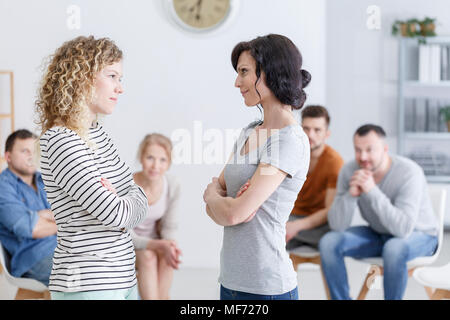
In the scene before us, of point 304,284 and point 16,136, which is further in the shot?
point 304,284

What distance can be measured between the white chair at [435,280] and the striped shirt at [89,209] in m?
0.89

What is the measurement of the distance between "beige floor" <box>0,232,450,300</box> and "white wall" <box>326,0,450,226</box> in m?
1.07

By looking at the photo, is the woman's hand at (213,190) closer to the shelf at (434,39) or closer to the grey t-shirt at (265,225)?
the grey t-shirt at (265,225)

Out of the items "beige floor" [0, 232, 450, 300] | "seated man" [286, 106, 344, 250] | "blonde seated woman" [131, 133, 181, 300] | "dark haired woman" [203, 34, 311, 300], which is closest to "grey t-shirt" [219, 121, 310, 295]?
"dark haired woman" [203, 34, 311, 300]

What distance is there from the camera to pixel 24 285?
149cm

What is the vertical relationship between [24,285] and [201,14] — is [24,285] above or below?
below

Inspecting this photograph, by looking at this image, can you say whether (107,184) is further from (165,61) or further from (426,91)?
(426,91)

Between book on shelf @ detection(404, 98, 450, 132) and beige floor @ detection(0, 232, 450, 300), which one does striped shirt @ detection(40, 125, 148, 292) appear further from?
book on shelf @ detection(404, 98, 450, 132)

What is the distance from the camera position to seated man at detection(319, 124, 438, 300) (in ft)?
5.38

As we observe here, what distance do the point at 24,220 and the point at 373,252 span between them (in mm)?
970

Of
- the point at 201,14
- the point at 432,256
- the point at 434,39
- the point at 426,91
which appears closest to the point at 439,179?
the point at 426,91

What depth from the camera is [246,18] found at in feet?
3.37

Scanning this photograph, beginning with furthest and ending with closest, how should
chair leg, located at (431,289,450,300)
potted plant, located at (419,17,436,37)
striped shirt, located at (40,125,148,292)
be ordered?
potted plant, located at (419,17,436,37) < chair leg, located at (431,289,450,300) < striped shirt, located at (40,125,148,292)
